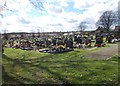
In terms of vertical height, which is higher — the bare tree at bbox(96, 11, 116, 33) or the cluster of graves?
the bare tree at bbox(96, 11, 116, 33)

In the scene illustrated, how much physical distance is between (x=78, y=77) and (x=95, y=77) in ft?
2.13

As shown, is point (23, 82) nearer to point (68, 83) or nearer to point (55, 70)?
point (68, 83)

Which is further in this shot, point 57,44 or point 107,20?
point 107,20

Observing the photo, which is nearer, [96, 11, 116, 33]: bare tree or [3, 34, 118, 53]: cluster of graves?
[3, 34, 118, 53]: cluster of graves

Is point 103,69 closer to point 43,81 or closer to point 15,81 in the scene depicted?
point 43,81

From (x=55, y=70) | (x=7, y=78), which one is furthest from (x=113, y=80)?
(x=7, y=78)

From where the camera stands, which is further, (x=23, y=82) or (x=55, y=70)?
(x=55, y=70)

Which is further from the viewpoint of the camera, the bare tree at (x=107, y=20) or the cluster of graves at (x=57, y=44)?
the bare tree at (x=107, y=20)

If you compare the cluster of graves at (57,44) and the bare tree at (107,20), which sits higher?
the bare tree at (107,20)

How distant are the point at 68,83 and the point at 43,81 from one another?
3.23 feet

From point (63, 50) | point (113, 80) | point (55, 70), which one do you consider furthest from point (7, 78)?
point (63, 50)

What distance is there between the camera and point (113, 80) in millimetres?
9281

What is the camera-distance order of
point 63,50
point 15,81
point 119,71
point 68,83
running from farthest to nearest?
point 63,50 → point 119,71 → point 15,81 → point 68,83

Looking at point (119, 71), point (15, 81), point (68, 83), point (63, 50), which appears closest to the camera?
point (68, 83)
